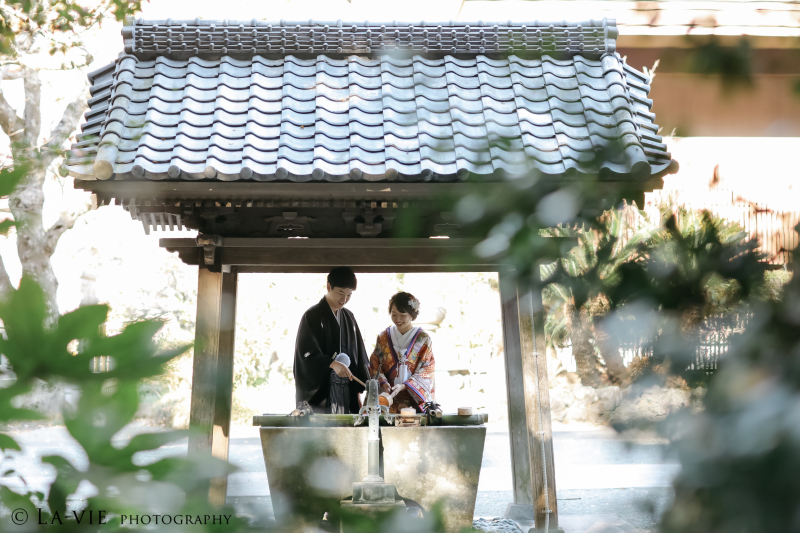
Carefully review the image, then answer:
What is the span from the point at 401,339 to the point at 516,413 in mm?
990

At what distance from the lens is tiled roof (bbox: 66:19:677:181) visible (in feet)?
9.94

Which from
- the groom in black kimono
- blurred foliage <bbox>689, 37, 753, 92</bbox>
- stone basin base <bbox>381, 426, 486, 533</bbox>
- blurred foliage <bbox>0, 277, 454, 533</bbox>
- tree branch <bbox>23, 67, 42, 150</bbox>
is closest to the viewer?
blurred foliage <bbox>0, 277, 454, 533</bbox>

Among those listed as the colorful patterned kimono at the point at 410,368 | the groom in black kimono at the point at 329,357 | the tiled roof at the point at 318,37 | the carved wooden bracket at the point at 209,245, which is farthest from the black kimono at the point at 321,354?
the tiled roof at the point at 318,37

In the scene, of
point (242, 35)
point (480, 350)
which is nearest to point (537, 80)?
point (242, 35)

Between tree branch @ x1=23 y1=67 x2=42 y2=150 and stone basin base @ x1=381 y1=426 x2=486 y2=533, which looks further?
tree branch @ x1=23 y1=67 x2=42 y2=150

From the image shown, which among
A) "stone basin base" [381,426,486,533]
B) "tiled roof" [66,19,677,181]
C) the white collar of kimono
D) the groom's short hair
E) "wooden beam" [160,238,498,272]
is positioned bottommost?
"stone basin base" [381,426,486,533]

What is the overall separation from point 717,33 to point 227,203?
3071mm

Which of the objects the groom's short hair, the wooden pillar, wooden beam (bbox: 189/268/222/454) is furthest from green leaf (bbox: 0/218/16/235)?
the groom's short hair

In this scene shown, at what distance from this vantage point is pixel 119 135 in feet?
10.2

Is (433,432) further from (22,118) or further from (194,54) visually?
(22,118)

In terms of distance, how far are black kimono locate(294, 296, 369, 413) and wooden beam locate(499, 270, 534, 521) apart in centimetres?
109

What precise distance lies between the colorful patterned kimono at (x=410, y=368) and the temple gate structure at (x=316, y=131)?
0.80 metres

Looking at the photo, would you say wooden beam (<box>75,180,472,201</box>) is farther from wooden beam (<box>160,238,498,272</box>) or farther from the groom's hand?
the groom's hand

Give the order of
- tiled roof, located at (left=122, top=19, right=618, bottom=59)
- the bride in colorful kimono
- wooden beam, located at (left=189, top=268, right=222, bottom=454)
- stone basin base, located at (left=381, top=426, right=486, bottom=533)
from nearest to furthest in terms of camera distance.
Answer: wooden beam, located at (left=189, top=268, right=222, bottom=454), tiled roof, located at (left=122, top=19, right=618, bottom=59), stone basin base, located at (left=381, top=426, right=486, bottom=533), the bride in colorful kimono
